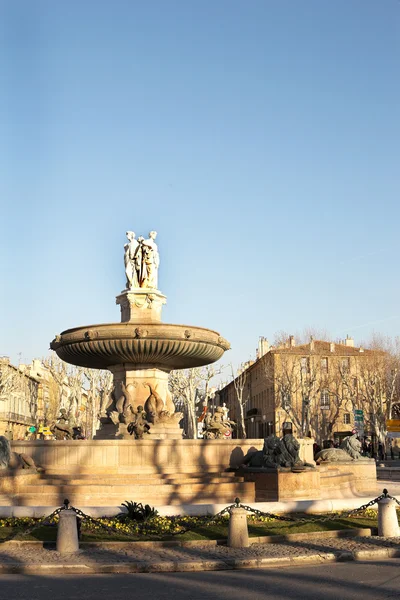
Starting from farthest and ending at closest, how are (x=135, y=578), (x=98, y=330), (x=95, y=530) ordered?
1. (x=98, y=330)
2. (x=95, y=530)
3. (x=135, y=578)

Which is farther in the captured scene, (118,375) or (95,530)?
(118,375)

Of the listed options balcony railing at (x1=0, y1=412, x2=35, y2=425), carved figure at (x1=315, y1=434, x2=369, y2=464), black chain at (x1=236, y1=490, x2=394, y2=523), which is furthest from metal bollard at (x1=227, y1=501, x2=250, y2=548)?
balcony railing at (x1=0, y1=412, x2=35, y2=425)

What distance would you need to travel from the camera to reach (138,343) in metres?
19.2

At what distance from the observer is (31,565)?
385 inches

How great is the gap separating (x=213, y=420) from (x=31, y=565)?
12.4m

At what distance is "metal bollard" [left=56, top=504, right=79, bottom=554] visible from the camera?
35.0 ft

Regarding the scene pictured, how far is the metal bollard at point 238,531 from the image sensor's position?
11.0 m

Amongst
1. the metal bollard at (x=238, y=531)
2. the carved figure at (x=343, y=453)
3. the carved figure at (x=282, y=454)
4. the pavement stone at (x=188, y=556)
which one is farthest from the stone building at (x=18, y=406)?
the metal bollard at (x=238, y=531)

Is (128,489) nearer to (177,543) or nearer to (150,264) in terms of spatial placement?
(177,543)

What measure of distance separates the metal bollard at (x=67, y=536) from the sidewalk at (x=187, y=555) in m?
0.12

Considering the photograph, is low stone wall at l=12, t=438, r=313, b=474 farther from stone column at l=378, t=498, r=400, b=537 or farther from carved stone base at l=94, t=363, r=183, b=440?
stone column at l=378, t=498, r=400, b=537

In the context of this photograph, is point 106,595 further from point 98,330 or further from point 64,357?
point 64,357

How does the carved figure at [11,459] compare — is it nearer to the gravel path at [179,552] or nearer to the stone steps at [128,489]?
the stone steps at [128,489]

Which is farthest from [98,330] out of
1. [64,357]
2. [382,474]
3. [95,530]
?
[382,474]
